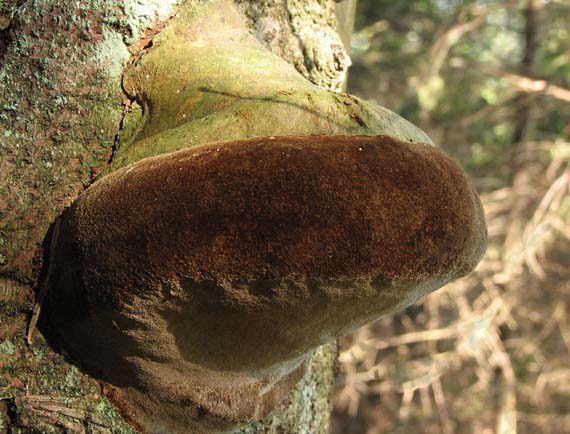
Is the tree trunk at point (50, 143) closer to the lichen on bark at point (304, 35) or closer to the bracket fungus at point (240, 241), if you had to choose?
the bracket fungus at point (240, 241)

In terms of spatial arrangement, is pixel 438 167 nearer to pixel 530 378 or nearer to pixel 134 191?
pixel 134 191

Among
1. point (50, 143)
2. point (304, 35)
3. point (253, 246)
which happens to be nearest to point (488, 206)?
point (304, 35)

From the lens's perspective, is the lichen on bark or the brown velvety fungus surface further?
the lichen on bark

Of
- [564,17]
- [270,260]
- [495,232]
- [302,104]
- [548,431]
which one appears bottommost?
[548,431]

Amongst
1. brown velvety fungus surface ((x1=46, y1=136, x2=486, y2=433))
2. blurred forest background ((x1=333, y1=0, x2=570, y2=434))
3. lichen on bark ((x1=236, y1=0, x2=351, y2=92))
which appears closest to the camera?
brown velvety fungus surface ((x1=46, y1=136, x2=486, y2=433))

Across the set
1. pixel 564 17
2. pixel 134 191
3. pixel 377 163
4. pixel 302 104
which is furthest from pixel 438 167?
pixel 564 17

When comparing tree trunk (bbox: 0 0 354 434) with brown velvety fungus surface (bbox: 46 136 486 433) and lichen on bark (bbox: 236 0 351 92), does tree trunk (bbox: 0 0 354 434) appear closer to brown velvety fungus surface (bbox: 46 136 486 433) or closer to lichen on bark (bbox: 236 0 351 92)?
brown velvety fungus surface (bbox: 46 136 486 433)

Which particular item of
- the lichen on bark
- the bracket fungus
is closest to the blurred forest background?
the lichen on bark
